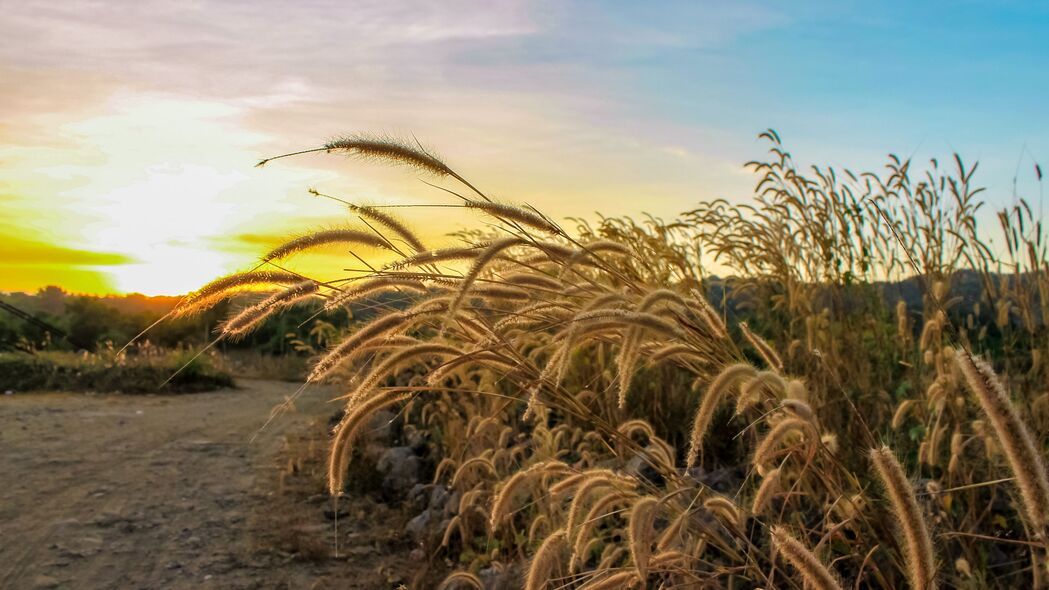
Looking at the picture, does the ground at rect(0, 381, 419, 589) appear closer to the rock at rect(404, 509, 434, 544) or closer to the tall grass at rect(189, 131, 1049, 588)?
the rock at rect(404, 509, 434, 544)

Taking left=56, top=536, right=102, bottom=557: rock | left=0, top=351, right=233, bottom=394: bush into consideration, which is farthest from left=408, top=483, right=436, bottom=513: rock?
left=0, top=351, right=233, bottom=394: bush

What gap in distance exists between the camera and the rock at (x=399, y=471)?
6254 mm

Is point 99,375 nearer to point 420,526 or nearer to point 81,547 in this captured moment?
point 81,547

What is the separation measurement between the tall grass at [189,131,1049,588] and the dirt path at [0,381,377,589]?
1.42m

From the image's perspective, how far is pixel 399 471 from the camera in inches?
251

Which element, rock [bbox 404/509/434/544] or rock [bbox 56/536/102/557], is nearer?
rock [bbox 56/536/102/557]

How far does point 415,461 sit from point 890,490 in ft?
16.5

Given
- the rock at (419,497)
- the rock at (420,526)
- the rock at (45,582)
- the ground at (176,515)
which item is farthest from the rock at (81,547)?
the rock at (419,497)

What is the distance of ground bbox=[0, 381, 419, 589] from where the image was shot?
15.3 feet

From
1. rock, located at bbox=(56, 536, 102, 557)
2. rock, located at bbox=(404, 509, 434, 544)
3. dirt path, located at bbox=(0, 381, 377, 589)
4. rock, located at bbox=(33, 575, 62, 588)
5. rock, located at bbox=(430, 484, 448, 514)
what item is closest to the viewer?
rock, located at bbox=(33, 575, 62, 588)

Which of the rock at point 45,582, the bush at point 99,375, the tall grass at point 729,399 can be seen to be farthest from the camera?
the bush at point 99,375

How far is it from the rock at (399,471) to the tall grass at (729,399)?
0.22 m

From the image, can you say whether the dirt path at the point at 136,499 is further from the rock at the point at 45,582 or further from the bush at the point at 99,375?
the bush at the point at 99,375

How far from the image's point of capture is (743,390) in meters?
2.05
